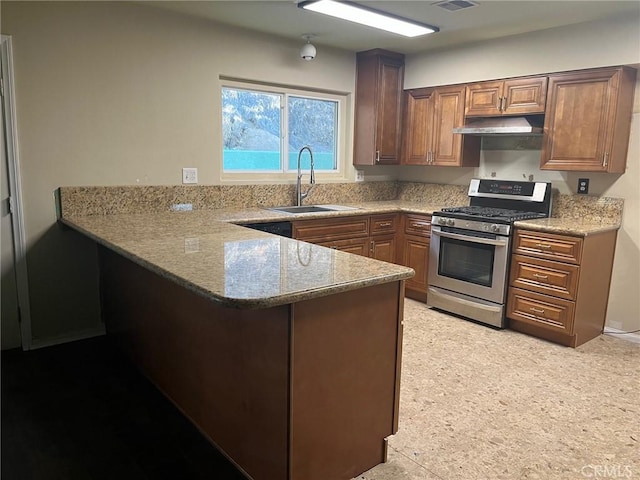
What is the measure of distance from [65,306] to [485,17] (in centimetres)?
364

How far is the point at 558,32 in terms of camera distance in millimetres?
3701

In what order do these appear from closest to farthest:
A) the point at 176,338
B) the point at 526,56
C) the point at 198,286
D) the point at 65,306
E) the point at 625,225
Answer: the point at 198,286 < the point at 176,338 < the point at 65,306 < the point at 625,225 < the point at 526,56

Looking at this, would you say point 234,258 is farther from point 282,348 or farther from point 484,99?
point 484,99

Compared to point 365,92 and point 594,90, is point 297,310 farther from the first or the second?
point 365,92

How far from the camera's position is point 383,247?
4.54 meters

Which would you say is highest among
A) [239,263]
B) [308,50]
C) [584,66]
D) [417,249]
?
[308,50]

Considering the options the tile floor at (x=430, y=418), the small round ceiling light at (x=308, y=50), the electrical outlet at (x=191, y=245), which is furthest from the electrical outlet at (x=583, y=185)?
the electrical outlet at (x=191, y=245)

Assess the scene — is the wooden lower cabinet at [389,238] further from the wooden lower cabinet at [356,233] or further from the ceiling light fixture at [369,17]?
the ceiling light fixture at [369,17]

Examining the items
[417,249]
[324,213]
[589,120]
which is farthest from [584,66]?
[324,213]

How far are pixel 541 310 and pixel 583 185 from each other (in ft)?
3.52

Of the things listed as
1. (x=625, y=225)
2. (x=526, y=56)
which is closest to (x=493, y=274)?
(x=625, y=225)

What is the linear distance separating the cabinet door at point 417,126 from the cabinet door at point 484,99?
43cm

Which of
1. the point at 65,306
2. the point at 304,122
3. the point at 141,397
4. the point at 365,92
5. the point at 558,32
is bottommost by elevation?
the point at 141,397

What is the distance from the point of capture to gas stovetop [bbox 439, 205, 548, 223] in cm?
375
